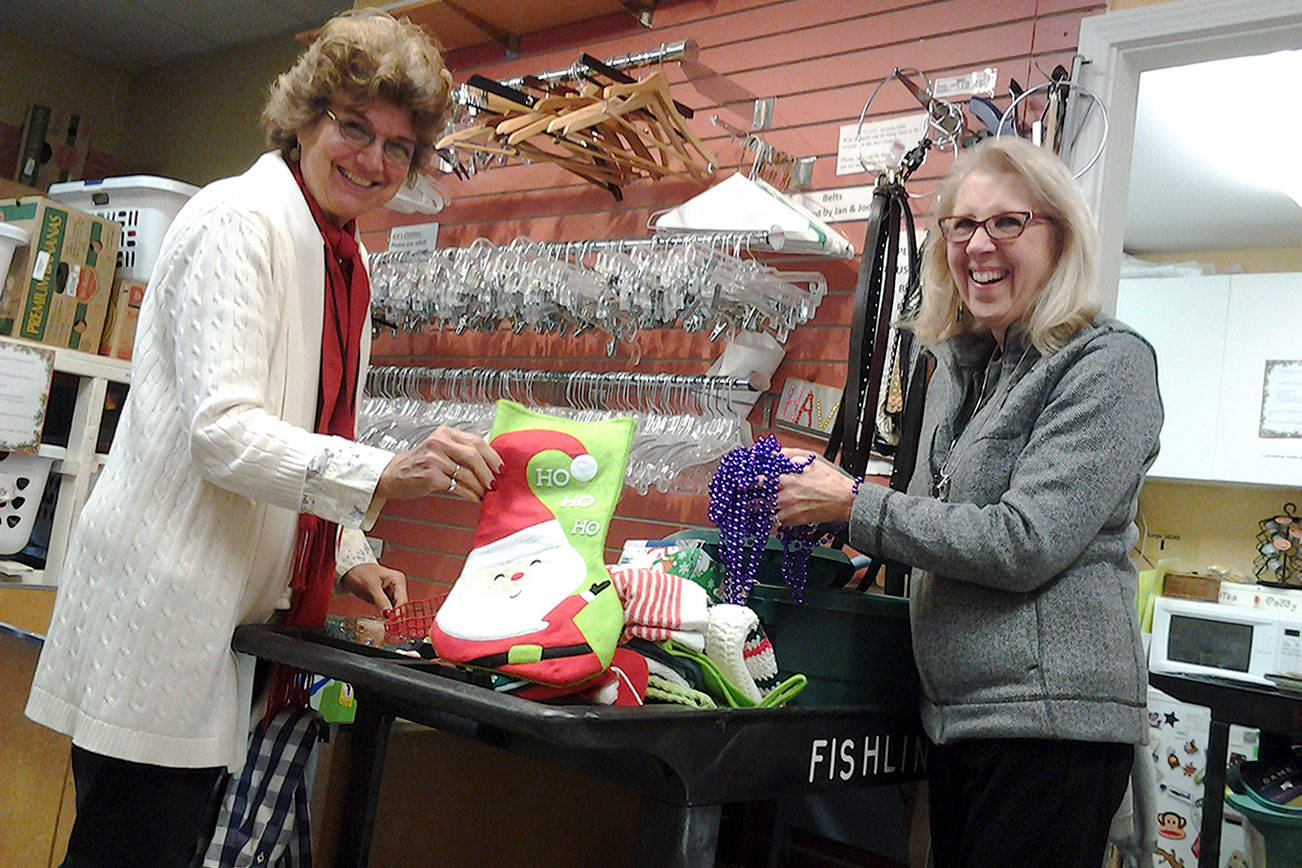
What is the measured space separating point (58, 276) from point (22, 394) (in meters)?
0.45

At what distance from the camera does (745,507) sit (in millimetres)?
1555

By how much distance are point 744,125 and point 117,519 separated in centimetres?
222

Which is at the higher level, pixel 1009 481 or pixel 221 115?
pixel 221 115

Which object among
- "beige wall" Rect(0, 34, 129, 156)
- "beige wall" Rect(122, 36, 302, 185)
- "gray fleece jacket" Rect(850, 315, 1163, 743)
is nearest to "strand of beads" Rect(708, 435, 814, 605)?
"gray fleece jacket" Rect(850, 315, 1163, 743)

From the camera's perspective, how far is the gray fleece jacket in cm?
139

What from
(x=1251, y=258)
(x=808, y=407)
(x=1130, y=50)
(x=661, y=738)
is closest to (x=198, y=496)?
(x=661, y=738)

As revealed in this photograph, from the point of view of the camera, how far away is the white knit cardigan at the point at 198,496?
135 cm

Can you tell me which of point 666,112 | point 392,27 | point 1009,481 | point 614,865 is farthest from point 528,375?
point 1009,481

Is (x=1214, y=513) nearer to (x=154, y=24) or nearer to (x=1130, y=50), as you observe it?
(x=1130, y=50)

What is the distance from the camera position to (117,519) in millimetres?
1416

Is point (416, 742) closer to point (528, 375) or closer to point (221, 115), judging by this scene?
point (528, 375)

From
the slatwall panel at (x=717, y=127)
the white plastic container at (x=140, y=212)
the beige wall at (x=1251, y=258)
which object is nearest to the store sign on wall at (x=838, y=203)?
the slatwall panel at (x=717, y=127)

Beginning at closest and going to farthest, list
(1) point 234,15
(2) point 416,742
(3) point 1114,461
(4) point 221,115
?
(3) point 1114,461 < (2) point 416,742 < (1) point 234,15 < (4) point 221,115

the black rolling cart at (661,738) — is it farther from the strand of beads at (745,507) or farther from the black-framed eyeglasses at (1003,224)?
the black-framed eyeglasses at (1003,224)
